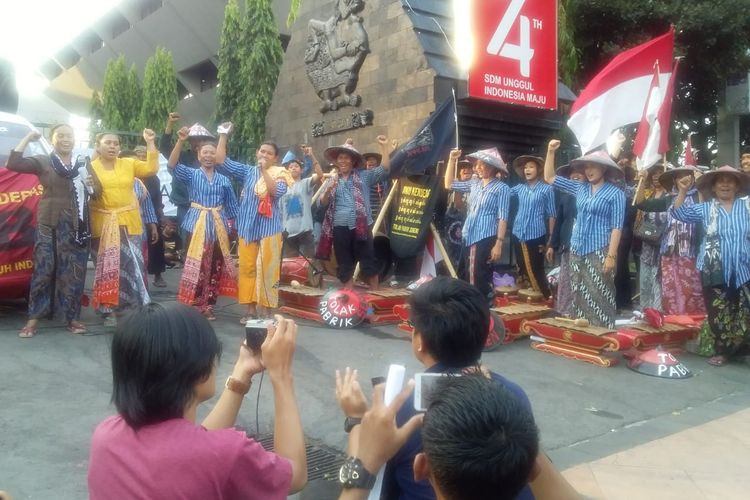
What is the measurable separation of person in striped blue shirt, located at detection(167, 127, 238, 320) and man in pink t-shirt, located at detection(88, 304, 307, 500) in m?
4.90

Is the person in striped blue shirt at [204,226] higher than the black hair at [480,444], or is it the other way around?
the person in striped blue shirt at [204,226]

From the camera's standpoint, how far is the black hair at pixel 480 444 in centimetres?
138

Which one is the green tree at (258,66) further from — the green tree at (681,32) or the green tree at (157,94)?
the green tree at (157,94)

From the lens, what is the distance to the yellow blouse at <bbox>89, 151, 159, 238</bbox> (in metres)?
6.11

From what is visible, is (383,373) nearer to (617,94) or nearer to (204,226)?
(204,226)

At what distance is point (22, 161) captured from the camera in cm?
575

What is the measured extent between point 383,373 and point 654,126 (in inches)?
140

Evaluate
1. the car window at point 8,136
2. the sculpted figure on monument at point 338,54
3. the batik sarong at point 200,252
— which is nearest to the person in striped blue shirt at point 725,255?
the batik sarong at point 200,252

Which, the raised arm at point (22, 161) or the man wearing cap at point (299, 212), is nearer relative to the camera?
the raised arm at point (22, 161)

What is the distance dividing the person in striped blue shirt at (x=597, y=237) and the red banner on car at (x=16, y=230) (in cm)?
469

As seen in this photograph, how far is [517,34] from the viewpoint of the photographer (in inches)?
380

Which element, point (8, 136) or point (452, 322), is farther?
point (8, 136)

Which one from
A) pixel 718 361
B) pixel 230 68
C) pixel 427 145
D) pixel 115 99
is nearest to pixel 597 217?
pixel 718 361

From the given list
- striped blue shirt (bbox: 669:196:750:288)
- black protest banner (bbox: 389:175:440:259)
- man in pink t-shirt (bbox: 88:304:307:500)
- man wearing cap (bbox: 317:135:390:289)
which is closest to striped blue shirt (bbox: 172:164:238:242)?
man wearing cap (bbox: 317:135:390:289)
